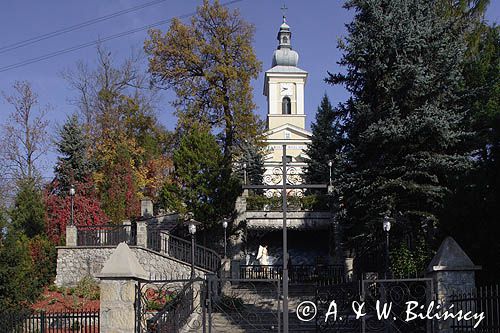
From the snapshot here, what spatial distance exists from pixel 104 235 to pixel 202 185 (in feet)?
15.0

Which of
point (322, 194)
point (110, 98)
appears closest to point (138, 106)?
point (110, 98)

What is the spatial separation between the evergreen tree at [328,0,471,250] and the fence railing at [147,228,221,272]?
5.28m

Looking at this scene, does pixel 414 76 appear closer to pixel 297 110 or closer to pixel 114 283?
pixel 114 283

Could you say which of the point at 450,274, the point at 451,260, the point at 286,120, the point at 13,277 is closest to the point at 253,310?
the point at 13,277

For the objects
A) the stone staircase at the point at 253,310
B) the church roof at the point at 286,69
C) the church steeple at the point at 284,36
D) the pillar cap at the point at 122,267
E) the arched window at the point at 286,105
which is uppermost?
the church steeple at the point at 284,36

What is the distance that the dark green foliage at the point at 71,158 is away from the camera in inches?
1125

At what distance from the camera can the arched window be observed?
5541 centimetres

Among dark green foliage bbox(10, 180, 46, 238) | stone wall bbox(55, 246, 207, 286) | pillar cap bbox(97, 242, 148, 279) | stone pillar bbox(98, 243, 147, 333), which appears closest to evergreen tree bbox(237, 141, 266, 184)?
stone wall bbox(55, 246, 207, 286)

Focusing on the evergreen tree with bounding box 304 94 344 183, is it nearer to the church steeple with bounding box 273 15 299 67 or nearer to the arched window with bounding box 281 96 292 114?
the arched window with bounding box 281 96 292 114

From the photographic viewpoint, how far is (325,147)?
874 inches

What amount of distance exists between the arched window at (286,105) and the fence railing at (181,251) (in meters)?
35.7

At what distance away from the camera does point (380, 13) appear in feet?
59.2

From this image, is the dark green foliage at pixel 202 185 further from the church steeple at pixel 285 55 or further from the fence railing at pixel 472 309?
the church steeple at pixel 285 55

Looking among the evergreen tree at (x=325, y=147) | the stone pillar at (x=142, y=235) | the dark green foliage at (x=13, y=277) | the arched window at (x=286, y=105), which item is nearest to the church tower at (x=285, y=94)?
the arched window at (x=286, y=105)
